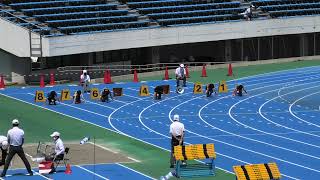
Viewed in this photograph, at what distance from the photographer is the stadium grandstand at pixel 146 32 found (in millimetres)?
43906

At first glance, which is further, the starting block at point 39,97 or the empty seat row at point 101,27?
the empty seat row at point 101,27

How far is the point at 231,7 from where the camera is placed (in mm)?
55125

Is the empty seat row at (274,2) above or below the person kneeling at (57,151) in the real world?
above

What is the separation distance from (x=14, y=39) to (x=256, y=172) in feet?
86.6

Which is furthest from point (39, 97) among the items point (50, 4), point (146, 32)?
point (50, 4)

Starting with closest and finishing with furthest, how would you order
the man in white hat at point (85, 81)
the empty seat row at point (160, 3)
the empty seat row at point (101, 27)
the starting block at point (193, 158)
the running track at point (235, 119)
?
the starting block at point (193, 158) → the running track at point (235, 119) → the man in white hat at point (85, 81) → the empty seat row at point (101, 27) → the empty seat row at point (160, 3)

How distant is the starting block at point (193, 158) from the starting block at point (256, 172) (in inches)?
106

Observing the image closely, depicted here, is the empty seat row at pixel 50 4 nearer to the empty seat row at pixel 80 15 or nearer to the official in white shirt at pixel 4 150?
the empty seat row at pixel 80 15

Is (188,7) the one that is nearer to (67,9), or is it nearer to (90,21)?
(90,21)

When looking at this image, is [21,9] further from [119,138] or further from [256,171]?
[256,171]

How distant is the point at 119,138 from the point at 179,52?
2492 centimetres

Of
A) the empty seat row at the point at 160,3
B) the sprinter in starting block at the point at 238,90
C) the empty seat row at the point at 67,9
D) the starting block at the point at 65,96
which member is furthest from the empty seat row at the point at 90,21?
the sprinter in starting block at the point at 238,90

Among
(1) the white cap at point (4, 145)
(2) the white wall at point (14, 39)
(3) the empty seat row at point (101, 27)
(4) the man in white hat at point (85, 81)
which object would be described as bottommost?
(1) the white cap at point (4, 145)

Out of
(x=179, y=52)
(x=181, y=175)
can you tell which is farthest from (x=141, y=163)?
(x=179, y=52)
